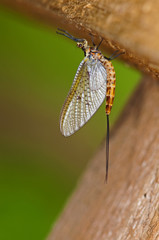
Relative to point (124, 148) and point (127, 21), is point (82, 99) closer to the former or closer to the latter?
point (124, 148)

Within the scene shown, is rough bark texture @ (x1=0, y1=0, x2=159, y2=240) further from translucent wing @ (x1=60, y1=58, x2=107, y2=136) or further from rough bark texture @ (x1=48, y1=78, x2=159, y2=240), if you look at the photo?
translucent wing @ (x1=60, y1=58, x2=107, y2=136)

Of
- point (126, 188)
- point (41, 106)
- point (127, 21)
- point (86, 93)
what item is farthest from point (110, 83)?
point (41, 106)

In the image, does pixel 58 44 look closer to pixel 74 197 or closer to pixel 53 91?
pixel 53 91

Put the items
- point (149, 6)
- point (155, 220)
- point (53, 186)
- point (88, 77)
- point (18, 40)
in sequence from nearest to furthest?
1. point (149, 6)
2. point (155, 220)
3. point (88, 77)
4. point (53, 186)
5. point (18, 40)

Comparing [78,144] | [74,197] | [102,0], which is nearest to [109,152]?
[74,197]

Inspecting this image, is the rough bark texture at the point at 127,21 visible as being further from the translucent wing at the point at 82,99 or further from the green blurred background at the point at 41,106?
the green blurred background at the point at 41,106

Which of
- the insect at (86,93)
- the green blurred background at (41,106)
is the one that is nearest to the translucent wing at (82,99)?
the insect at (86,93)

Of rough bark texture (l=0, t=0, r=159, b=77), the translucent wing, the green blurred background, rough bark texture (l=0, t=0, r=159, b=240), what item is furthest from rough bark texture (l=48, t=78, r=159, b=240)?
the green blurred background
